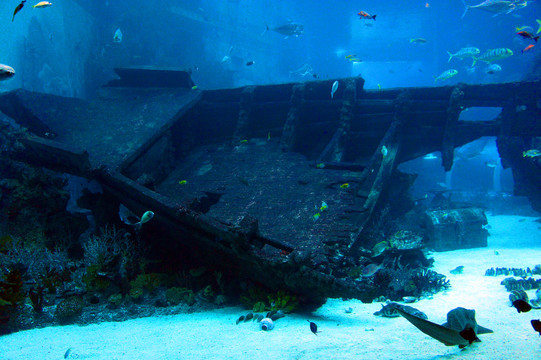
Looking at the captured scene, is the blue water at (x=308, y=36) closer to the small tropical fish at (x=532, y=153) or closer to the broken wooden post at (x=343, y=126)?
the small tropical fish at (x=532, y=153)

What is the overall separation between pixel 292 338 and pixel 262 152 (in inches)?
188

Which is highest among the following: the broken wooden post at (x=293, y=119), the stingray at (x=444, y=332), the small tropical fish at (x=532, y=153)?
the broken wooden post at (x=293, y=119)

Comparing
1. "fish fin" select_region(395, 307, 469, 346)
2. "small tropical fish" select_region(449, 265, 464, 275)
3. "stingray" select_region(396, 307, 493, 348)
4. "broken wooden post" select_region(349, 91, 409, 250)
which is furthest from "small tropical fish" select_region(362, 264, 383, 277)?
"small tropical fish" select_region(449, 265, 464, 275)

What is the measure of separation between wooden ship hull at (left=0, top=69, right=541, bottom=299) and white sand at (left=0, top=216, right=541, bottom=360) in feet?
1.78

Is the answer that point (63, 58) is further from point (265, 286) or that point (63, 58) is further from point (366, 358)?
point (366, 358)

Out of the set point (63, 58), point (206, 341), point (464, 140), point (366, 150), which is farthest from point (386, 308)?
point (63, 58)

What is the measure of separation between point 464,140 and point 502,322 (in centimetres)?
532

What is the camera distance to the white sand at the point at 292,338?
239 cm

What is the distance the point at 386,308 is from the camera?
3.83 meters

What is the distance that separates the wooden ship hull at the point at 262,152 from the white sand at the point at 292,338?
0.54m

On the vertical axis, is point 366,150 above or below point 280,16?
below

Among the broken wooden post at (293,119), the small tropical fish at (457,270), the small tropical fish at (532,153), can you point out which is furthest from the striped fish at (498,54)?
the small tropical fish at (457,270)

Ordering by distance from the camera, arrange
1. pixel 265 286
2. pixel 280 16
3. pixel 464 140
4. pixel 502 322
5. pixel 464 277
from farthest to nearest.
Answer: pixel 280 16
pixel 464 140
pixel 464 277
pixel 265 286
pixel 502 322

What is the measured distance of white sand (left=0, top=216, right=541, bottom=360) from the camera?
2391 millimetres
